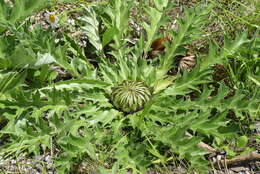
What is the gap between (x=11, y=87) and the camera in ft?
8.96

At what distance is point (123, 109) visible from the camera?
279 centimetres

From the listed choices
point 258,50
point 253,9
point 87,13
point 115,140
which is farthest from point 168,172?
point 253,9

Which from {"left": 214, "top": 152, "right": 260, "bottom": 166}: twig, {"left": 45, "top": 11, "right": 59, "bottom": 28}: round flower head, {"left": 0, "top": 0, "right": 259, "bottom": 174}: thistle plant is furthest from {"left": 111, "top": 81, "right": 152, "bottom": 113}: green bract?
{"left": 45, "top": 11, "right": 59, "bottom": 28}: round flower head

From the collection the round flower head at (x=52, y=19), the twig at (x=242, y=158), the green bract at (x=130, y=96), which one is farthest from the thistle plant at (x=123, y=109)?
the round flower head at (x=52, y=19)

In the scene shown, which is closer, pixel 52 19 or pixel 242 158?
pixel 242 158

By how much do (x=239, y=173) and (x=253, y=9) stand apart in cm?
152

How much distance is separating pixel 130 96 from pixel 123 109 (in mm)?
119

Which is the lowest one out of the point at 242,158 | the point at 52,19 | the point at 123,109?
the point at 242,158

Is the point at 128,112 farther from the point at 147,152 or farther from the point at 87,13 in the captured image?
the point at 87,13

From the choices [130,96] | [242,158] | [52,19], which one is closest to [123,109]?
[130,96]

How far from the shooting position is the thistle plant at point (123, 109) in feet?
8.34

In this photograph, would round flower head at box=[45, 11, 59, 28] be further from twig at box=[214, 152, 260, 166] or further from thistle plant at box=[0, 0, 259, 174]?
twig at box=[214, 152, 260, 166]

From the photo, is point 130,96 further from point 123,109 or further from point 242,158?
point 242,158

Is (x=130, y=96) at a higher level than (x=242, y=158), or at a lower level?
higher
